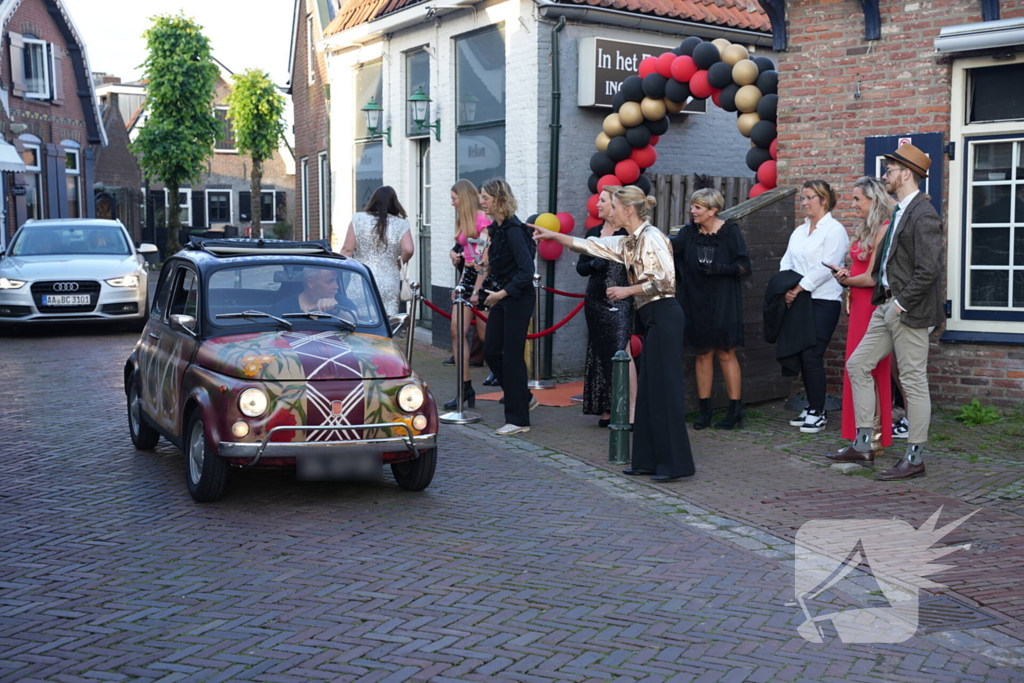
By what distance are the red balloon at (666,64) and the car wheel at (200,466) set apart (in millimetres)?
6574

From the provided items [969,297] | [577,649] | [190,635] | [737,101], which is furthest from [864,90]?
[190,635]

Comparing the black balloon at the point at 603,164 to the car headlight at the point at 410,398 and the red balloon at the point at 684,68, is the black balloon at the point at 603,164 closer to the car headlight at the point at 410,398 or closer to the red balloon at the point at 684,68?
the red balloon at the point at 684,68

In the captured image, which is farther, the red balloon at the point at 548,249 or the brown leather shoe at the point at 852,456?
the red balloon at the point at 548,249

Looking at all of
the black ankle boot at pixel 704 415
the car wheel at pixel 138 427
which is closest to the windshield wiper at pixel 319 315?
the car wheel at pixel 138 427

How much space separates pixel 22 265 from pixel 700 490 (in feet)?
39.7

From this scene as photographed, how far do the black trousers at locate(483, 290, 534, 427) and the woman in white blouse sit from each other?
7.21 ft

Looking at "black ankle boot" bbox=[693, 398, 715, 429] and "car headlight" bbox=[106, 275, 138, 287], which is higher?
"car headlight" bbox=[106, 275, 138, 287]

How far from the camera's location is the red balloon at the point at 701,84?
11.0 m

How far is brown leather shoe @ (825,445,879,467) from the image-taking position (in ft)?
25.0

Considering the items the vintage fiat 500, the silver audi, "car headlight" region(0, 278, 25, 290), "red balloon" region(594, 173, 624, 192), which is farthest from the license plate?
the vintage fiat 500

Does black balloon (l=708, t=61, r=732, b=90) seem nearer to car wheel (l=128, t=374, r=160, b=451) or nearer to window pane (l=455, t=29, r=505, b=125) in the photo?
window pane (l=455, t=29, r=505, b=125)

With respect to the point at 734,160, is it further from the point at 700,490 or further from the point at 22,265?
the point at 22,265

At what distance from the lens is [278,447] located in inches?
246

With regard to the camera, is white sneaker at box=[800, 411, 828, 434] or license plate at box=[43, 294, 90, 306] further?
license plate at box=[43, 294, 90, 306]
